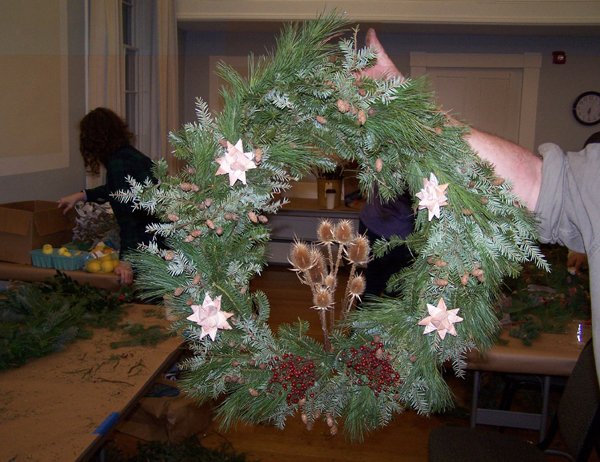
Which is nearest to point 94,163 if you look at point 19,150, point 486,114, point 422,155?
point 19,150

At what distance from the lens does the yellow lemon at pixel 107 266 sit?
10.3ft

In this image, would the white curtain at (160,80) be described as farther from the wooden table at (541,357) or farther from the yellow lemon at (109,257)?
the wooden table at (541,357)

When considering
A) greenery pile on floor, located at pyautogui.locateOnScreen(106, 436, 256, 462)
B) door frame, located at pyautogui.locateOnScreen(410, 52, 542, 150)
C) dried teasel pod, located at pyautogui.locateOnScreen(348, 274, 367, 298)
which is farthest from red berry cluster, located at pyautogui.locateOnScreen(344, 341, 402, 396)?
door frame, located at pyautogui.locateOnScreen(410, 52, 542, 150)

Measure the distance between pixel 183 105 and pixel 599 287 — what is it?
6.67 meters

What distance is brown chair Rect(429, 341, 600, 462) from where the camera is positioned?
5.97 ft

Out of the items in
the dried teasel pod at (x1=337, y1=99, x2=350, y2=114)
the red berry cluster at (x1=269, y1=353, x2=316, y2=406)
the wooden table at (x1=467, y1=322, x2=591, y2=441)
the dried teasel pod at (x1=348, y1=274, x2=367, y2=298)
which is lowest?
the wooden table at (x1=467, y1=322, x2=591, y2=441)

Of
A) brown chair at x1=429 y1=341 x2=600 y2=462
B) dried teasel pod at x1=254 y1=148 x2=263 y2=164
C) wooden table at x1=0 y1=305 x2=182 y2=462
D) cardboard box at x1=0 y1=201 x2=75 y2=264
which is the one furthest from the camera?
cardboard box at x1=0 y1=201 x2=75 y2=264

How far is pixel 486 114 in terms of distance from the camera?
22.7 feet

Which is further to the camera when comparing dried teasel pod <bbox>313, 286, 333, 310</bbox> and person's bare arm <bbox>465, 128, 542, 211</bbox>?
dried teasel pod <bbox>313, 286, 333, 310</bbox>

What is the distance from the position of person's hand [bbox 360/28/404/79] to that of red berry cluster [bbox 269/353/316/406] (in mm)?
564

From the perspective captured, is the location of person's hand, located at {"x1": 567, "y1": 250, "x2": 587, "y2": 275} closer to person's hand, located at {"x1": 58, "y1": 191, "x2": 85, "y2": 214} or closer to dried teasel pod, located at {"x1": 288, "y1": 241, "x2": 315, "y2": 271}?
dried teasel pod, located at {"x1": 288, "y1": 241, "x2": 315, "y2": 271}

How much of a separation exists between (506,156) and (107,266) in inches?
102

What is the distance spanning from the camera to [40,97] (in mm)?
3891

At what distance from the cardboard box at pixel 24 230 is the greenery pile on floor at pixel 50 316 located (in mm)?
659
